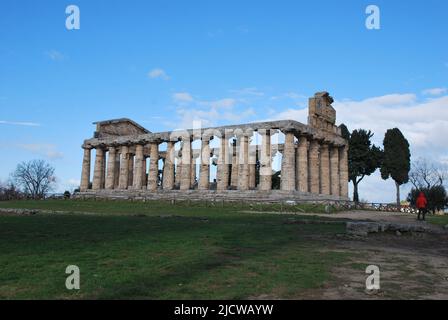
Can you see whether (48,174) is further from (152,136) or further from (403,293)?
(403,293)

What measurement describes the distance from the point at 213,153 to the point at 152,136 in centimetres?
976

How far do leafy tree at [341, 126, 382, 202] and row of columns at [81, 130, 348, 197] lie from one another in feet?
37.6

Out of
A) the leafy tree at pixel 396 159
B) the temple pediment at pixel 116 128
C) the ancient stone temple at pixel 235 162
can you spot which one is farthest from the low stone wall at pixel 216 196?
the leafy tree at pixel 396 159

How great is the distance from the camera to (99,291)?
23.3ft

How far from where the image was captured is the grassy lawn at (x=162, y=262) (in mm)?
7168

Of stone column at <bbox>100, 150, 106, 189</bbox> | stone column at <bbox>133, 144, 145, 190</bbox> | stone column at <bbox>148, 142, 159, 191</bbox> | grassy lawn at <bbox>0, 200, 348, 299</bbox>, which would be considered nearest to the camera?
grassy lawn at <bbox>0, 200, 348, 299</bbox>

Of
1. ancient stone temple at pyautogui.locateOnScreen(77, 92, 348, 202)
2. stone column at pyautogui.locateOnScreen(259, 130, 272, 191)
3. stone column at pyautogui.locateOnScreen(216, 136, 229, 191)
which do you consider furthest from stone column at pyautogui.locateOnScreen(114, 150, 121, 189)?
stone column at pyautogui.locateOnScreen(259, 130, 272, 191)

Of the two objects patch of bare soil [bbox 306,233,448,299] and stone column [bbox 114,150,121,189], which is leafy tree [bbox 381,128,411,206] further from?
patch of bare soil [bbox 306,233,448,299]

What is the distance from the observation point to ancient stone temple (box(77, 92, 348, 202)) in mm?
40969

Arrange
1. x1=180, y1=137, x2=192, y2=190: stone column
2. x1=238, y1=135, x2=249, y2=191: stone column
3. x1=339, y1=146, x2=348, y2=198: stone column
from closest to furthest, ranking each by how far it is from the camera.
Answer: x1=238, y1=135, x2=249, y2=191: stone column < x1=180, y1=137, x2=192, y2=190: stone column < x1=339, y1=146, x2=348, y2=198: stone column

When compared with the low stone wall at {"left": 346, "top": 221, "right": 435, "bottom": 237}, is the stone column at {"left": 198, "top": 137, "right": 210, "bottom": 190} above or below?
above

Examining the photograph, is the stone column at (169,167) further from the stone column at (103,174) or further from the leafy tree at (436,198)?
the leafy tree at (436,198)
